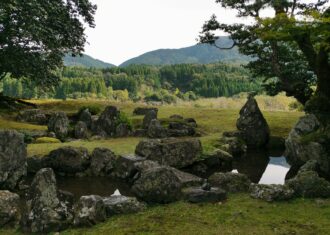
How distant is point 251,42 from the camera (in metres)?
37.9

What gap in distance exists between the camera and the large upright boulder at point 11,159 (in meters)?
19.8

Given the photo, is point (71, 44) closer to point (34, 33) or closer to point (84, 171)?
point (34, 33)

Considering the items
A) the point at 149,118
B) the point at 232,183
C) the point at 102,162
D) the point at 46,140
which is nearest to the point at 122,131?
the point at 149,118

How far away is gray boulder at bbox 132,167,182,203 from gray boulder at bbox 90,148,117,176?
8139mm

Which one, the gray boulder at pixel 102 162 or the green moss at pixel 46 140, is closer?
the gray boulder at pixel 102 162

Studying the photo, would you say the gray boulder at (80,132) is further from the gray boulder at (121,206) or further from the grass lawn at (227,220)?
the grass lawn at (227,220)

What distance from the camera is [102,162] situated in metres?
25.4

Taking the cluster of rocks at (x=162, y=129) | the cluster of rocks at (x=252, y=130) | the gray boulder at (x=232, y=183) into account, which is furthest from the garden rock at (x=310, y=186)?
the cluster of rocks at (x=162, y=129)

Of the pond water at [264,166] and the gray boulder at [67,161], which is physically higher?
the gray boulder at [67,161]

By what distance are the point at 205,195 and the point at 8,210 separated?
27.4ft

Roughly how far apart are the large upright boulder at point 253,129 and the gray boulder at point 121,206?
75.7 feet

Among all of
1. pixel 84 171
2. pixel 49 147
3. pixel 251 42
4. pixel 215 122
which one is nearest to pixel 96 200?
pixel 84 171

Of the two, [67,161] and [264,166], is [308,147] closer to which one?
[264,166]

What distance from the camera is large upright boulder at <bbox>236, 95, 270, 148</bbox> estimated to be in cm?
3728
